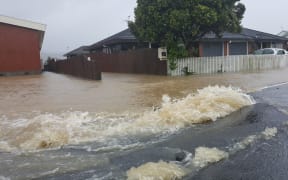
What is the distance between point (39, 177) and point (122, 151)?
137 centimetres

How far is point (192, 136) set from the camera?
234 inches

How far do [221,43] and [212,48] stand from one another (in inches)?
39.1

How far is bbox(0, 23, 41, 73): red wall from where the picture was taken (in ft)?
75.2

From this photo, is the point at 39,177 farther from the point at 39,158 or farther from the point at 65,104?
the point at 65,104

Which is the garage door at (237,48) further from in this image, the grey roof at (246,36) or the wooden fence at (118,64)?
the wooden fence at (118,64)

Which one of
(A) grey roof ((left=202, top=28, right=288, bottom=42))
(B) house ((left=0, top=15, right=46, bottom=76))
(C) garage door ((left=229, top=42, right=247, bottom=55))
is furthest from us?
(C) garage door ((left=229, top=42, right=247, bottom=55))

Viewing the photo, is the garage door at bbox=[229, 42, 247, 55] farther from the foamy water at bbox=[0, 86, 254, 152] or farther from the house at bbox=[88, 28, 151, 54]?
the foamy water at bbox=[0, 86, 254, 152]

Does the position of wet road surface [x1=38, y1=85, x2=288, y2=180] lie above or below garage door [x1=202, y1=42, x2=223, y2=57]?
below

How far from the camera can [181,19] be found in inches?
680

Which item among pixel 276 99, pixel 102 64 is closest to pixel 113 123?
pixel 276 99

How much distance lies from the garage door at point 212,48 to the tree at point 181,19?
22.1 feet

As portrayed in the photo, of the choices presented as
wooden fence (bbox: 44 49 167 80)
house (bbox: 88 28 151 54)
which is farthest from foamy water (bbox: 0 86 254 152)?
house (bbox: 88 28 151 54)

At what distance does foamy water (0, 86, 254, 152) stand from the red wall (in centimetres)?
1662

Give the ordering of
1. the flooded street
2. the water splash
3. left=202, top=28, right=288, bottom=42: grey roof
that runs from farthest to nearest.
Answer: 1. left=202, top=28, right=288, bottom=42: grey roof
2. the flooded street
3. the water splash
